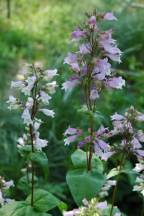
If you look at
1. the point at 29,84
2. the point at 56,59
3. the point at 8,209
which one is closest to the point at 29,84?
the point at 29,84

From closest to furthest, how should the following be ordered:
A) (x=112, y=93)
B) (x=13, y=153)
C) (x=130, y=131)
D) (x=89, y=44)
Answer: (x=89, y=44) → (x=130, y=131) → (x=13, y=153) → (x=112, y=93)

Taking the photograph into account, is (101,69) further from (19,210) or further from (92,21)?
(19,210)

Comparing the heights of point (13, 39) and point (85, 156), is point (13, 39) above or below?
above

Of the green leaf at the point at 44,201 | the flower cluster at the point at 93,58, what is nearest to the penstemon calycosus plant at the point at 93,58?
the flower cluster at the point at 93,58

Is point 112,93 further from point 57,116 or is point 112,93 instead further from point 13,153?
point 13,153

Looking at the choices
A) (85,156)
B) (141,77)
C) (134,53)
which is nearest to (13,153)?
(141,77)

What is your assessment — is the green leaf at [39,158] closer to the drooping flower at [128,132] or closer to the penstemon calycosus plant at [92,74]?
the penstemon calycosus plant at [92,74]
